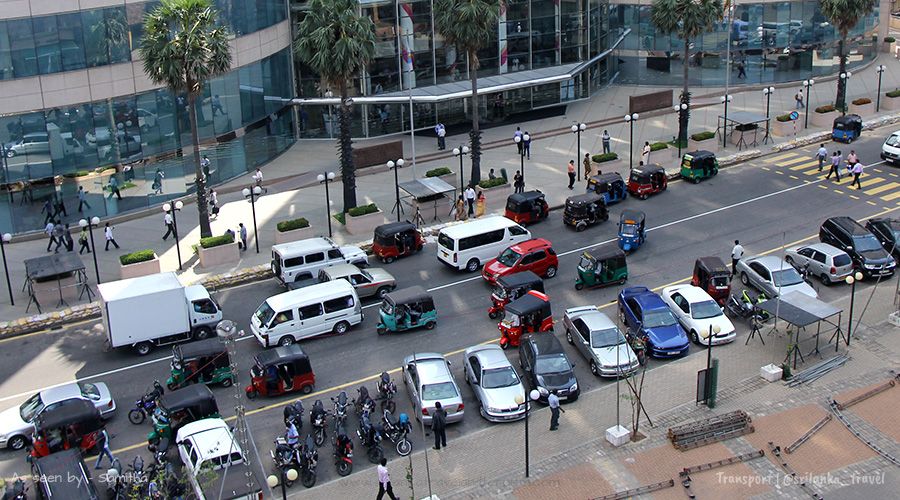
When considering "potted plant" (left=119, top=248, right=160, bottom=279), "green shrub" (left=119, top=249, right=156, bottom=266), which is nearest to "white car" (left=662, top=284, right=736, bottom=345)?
"potted plant" (left=119, top=248, right=160, bottom=279)

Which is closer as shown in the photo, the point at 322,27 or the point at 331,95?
the point at 322,27

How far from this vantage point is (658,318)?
4050 cm

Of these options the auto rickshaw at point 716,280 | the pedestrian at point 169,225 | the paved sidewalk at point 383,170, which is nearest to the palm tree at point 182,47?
the pedestrian at point 169,225

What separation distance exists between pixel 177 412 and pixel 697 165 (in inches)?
1314

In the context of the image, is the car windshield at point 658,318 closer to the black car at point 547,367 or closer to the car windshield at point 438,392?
the black car at point 547,367

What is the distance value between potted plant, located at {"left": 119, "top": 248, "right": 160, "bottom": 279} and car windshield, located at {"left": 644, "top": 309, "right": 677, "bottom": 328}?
21.5m

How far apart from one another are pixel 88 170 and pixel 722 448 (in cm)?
3570

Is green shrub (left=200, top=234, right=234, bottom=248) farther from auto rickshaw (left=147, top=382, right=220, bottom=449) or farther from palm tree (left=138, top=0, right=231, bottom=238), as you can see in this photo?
auto rickshaw (left=147, top=382, right=220, bottom=449)

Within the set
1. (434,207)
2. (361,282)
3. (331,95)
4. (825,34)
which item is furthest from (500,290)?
(825,34)

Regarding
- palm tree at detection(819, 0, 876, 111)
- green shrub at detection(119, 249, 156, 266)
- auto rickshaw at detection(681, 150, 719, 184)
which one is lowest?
green shrub at detection(119, 249, 156, 266)

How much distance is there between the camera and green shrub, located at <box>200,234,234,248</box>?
49562 mm

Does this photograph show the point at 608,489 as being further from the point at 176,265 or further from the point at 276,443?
the point at 176,265

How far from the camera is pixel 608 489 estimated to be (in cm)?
3197

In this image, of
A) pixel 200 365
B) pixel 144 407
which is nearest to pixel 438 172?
pixel 200 365
